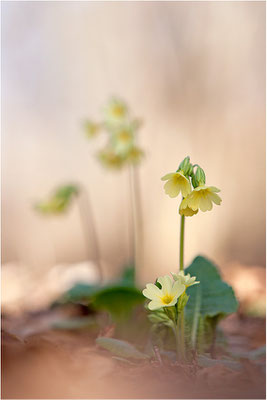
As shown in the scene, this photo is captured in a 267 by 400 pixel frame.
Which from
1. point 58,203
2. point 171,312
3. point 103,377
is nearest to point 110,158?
point 58,203

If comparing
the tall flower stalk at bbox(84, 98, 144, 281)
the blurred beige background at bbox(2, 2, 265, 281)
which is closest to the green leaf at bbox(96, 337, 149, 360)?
the tall flower stalk at bbox(84, 98, 144, 281)

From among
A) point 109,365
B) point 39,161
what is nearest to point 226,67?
point 39,161

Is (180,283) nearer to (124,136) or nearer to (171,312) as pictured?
(171,312)

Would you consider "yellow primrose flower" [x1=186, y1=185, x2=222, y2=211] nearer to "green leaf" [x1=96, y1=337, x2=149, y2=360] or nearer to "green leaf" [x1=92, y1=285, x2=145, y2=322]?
"green leaf" [x1=96, y1=337, x2=149, y2=360]

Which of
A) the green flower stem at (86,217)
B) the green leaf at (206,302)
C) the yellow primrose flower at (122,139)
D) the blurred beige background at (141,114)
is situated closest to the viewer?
the green leaf at (206,302)

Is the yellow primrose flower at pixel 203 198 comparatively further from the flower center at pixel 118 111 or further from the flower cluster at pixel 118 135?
the flower center at pixel 118 111

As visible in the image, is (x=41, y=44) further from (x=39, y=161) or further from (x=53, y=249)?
(x=53, y=249)

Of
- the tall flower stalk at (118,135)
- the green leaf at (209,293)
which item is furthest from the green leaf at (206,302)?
the tall flower stalk at (118,135)
